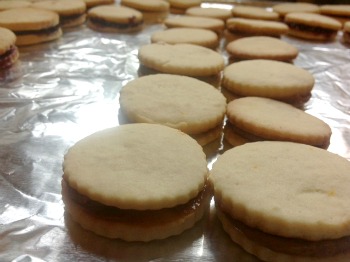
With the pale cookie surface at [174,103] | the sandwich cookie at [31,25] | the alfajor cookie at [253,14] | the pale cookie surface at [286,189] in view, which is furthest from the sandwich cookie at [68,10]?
the pale cookie surface at [286,189]

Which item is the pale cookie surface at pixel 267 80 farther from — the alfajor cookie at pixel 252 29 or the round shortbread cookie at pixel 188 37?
the alfajor cookie at pixel 252 29

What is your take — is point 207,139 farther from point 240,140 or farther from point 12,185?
point 12,185

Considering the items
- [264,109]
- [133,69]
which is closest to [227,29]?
[133,69]

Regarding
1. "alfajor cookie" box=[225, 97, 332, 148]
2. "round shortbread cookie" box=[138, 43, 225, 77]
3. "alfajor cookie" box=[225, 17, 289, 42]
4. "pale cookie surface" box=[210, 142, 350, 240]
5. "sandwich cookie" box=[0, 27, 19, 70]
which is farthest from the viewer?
"alfajor cookie" box=[225, 17, 289, 42]

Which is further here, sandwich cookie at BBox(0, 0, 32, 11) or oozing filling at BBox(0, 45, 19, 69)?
sandwich cookie at BBox(0, 0, 32, 11)

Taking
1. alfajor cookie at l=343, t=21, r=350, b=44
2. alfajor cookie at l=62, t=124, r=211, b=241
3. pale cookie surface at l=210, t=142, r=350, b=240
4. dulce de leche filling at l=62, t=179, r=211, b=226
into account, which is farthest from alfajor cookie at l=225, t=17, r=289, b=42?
dulce de leche filling at l=62, t=179, r=211, b=226

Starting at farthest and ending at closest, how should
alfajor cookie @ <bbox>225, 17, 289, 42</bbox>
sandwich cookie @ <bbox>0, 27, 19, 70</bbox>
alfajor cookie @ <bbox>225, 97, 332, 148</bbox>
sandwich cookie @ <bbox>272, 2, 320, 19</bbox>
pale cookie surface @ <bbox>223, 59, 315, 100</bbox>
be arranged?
sandwich cookie @ <bbox>272, 2, 320, 19</bbox> → alfajor cookie @ <bbox>225, 17, 289, 42</bbox> → sandwich cookie @ <bbox>0, 27, 19, 70</bbox> → pale cookie surface @ <bbox>223, 59, 315, 100</bbox> → alfajor cookie @ <bbox>225, 97, 332, 148</bbox>

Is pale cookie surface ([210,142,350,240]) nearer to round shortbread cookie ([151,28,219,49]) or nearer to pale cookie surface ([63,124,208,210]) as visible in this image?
pale cookie surface ([63,124,208,210])
